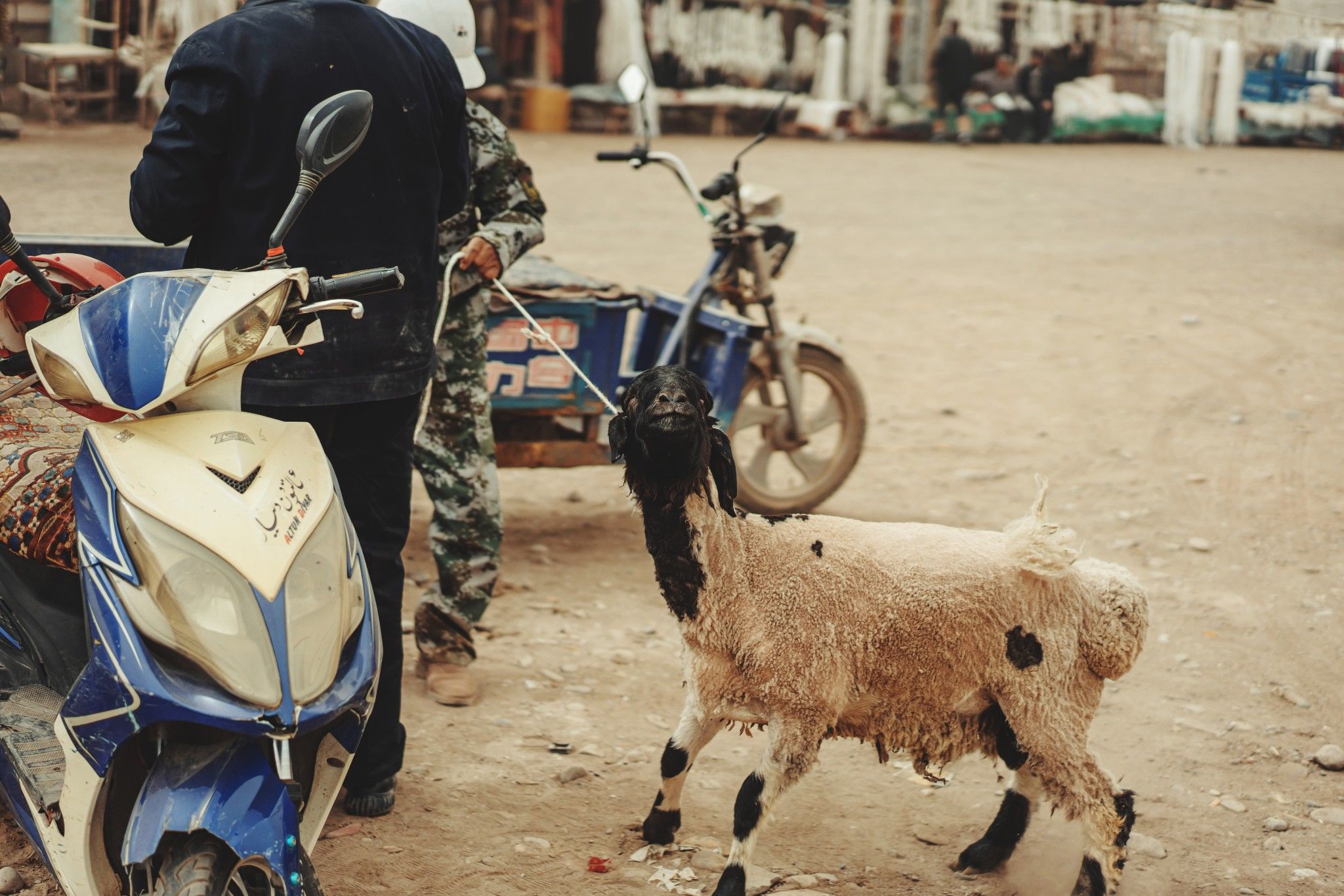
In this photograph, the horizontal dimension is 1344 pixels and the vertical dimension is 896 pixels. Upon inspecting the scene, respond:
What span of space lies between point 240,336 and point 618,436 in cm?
91

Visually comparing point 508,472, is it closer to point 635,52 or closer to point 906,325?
point 906,325

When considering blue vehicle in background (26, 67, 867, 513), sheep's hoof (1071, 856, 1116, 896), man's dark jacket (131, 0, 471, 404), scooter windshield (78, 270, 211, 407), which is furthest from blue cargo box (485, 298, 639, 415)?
sheep's hoof (1071, 856, 1116, 896)

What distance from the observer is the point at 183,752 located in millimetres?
2332

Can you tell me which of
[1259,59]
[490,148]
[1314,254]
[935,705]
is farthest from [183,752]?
[1259,59]

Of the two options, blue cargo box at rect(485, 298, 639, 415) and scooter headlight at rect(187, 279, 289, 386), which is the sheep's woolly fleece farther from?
blue cargo box at rect(485, 298, 639, 415)

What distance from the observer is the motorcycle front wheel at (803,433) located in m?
5.63

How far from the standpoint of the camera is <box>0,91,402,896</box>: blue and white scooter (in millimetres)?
2215

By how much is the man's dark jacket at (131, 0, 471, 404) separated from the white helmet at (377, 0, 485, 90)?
0.74 metres

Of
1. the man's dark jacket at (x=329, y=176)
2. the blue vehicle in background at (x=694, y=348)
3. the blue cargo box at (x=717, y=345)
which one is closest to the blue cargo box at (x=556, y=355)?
the blue vehicle in background at (x=694, y=348)

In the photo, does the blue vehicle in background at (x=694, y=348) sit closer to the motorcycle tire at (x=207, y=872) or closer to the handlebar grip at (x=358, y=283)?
the handlebar grip at (x=358, y=283)

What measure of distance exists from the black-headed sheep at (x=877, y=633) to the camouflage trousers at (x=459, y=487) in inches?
44.9

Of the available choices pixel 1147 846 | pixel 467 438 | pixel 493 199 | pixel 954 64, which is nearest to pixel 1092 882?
pixel 1147 846

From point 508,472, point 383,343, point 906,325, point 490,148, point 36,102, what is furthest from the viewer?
point 36,102

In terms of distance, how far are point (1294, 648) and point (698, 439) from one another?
9.75 feet
